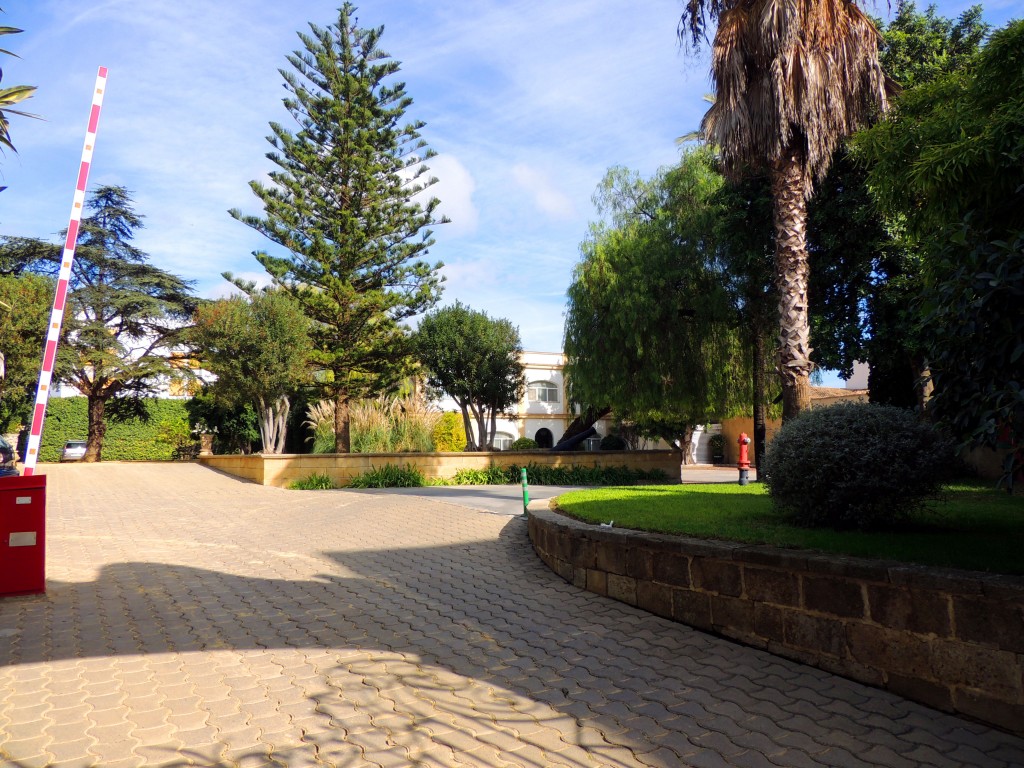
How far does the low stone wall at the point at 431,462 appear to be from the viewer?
17.0 meters

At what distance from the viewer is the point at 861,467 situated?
18.4 feet

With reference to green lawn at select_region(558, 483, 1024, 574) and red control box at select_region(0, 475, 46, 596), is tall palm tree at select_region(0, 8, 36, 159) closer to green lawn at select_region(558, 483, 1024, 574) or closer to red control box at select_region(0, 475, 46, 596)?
red control box at select_region(0, 475, 46, 596)

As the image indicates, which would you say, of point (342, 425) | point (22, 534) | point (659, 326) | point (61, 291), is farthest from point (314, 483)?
point (61, 291)

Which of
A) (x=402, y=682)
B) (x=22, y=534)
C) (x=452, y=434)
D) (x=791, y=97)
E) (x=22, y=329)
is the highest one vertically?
(x=791, y=97)

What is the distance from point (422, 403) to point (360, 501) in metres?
7.42

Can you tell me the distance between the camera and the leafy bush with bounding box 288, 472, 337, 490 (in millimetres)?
16406

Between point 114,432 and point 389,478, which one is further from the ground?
point 114,432

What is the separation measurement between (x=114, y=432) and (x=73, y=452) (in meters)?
2.02

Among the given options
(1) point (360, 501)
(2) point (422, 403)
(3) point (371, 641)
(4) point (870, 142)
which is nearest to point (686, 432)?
(2) point (422, 403)

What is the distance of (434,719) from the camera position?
3.78 m

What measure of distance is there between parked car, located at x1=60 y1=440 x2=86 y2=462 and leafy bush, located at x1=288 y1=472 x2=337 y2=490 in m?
20.0

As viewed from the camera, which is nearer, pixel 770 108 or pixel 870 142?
pixel 870 142

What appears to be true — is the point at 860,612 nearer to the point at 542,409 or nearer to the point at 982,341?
the point at 982,341

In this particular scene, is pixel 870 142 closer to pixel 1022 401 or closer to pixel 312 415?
pixel 1022 401
